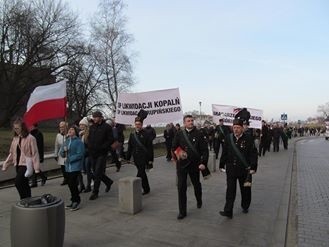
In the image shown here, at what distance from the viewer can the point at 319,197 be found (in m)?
10.5

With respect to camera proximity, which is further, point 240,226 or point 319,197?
point 319,197

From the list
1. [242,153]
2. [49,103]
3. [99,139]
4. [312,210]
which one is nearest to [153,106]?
[99,139]

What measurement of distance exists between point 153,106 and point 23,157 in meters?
4.07

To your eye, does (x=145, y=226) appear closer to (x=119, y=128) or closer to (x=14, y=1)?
(x=119, y=128)

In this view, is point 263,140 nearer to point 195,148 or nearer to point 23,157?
point 195,148

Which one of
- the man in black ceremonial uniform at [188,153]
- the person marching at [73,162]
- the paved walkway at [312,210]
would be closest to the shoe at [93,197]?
the person marching at [73,162]

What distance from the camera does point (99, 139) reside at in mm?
9391

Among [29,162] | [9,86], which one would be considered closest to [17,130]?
[29,162]

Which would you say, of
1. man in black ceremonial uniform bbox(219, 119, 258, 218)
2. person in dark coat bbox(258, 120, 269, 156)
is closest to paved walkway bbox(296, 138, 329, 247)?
man in black ceremonial uniform bbox(219, 119, 258, 218)

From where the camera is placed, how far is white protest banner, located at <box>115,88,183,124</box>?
35.8 feet

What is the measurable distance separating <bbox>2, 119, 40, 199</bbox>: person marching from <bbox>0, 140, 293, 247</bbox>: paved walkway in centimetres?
A: 63

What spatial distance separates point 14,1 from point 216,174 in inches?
662

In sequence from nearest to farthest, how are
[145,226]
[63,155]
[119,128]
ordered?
1. [145,226]
2. [63,155]
3. [119,128]

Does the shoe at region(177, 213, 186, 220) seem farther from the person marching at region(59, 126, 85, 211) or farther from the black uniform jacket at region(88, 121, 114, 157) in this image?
the black uniform jacket at region(88, 121, 114, 157)
